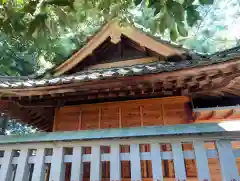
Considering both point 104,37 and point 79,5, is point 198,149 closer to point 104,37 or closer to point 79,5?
point 79,5

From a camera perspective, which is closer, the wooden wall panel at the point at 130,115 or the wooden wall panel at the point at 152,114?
the wooden wall panel at the point at 152,114

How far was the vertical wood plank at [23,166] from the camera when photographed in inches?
91.7

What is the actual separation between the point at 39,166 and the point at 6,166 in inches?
16.3

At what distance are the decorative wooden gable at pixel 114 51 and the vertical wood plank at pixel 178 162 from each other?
3.42m

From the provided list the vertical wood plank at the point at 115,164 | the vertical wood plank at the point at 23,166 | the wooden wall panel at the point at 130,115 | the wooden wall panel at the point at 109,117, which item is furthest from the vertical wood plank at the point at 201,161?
the wooden wall panel at the point at 109,117

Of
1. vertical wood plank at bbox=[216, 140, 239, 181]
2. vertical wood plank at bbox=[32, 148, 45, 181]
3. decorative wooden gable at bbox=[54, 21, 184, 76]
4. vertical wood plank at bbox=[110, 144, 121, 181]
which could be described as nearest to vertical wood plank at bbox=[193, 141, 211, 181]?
vertical wood plank at bbox=[216, 140, 239, 181]

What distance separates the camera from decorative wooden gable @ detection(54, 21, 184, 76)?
5.34m

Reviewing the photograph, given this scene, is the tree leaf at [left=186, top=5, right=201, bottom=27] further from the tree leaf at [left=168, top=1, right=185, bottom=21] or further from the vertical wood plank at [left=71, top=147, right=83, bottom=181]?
the vertical wood plank at [left=71, top=147, right=83, bottom=181]

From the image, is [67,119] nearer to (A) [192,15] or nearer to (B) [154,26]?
(B) [154,26]

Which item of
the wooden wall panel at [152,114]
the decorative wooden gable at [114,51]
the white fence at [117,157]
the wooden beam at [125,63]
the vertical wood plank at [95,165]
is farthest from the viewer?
the wooden beam at [125,63]

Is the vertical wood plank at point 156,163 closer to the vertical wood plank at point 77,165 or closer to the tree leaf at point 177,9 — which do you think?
the vertical wood plank at point 77,165

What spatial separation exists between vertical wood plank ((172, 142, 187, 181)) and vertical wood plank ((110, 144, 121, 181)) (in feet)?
1.83

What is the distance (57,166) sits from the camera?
7.52ft

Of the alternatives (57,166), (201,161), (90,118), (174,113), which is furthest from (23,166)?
(174,113)
